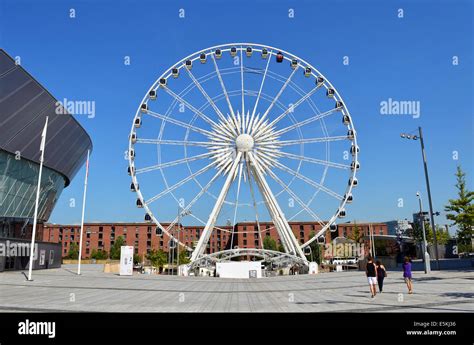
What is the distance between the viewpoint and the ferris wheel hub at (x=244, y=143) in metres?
39.7

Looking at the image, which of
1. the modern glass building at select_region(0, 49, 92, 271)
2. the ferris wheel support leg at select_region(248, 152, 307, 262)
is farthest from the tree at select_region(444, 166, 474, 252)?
the modern glass building at select_region(0, 49, 92, 271)

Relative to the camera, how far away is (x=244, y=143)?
39.7 m

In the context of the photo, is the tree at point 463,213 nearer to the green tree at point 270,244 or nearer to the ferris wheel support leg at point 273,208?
the ferris wheel support leg at point 273,208

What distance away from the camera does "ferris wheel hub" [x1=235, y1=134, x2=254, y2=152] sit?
39.7m

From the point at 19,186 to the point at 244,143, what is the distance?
2409 centimetres

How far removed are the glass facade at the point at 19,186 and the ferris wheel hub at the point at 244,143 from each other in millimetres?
22307

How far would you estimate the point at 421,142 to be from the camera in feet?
106

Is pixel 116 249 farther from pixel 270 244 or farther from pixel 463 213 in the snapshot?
pixel 463 213

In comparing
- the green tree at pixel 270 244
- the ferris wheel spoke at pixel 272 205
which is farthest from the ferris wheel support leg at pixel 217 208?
the green tree at pixel 270 244

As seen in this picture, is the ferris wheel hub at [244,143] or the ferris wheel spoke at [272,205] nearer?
the ferris wheel hub at [244,143]

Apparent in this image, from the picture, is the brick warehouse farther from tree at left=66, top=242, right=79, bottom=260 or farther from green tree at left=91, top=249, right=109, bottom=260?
green tree at left=91, top=249, right=109, bottom=260

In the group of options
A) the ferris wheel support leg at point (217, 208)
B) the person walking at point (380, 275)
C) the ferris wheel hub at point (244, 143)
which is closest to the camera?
the person walking at point (380, 275)
